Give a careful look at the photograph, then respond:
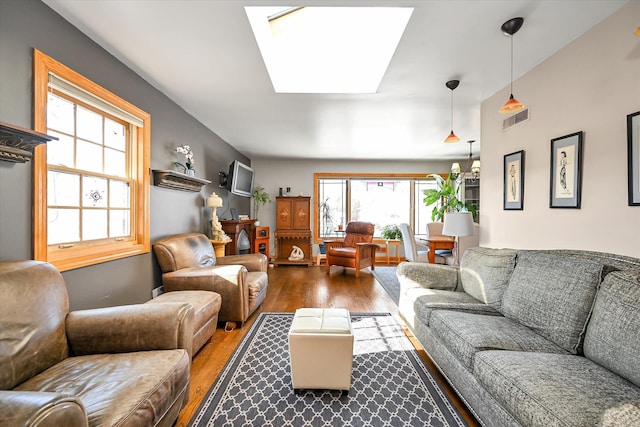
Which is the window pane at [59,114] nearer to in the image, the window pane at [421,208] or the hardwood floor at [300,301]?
the hardwood floor at [300,301]

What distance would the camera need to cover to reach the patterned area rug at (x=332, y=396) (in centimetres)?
160

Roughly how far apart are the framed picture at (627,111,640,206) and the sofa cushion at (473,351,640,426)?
107cm

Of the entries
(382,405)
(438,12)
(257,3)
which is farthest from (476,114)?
(382,405)

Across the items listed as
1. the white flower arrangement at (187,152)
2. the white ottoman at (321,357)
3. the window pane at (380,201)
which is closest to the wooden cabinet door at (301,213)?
the window pane at (380,201)

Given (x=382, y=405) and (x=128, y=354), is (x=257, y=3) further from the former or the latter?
(x=382, y=405)

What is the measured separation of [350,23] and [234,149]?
382 cm

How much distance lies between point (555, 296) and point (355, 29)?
8.31 feet

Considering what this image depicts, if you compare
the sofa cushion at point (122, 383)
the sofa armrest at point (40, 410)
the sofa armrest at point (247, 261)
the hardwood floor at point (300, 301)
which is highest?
the sofa armrest at point (40, 410)

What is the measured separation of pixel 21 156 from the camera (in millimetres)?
1536

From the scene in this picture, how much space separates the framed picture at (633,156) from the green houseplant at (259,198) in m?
5.62

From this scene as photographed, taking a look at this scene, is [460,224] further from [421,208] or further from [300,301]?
[421,208]

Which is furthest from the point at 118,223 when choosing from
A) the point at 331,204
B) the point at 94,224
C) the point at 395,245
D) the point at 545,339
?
the point at 395,245

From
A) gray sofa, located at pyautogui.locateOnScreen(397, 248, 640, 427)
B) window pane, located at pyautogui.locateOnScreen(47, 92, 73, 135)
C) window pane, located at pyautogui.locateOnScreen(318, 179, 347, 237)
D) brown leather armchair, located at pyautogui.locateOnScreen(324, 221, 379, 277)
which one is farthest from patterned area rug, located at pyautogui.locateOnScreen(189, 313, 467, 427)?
window pane, located at pyautogui.locateOnScreen(318, 179, 347, 237)

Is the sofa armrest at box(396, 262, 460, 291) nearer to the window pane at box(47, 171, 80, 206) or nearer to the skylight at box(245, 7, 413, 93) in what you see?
the skylight at box(245, 7, 413, 93)
